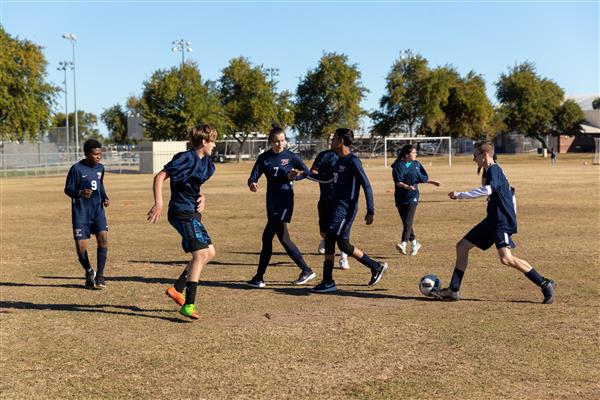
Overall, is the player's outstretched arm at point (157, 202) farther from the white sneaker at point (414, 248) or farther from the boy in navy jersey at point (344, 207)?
the white sneaker at point (414, 248)

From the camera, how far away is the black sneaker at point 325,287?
348 inches

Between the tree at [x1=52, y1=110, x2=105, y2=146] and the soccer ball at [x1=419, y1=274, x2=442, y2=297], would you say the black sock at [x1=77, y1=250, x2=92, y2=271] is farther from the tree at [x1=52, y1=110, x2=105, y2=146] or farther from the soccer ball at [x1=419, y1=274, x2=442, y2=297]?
the tree at [x1=52, y1=110, x2=105, y2=146]

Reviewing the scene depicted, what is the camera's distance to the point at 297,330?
22.9 ft

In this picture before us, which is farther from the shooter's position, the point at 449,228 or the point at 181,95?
the point at 181,95

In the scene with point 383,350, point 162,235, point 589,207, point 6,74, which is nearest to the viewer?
point 383,350

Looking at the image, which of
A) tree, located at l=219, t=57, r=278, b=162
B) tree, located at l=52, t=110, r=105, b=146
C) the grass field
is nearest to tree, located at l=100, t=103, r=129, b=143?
tree, located at l=52, t=110, r=105, b=146

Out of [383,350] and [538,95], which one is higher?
[538,95]

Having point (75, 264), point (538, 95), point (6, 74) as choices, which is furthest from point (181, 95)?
point (75, 264)

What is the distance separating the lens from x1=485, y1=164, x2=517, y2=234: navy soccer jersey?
26.0 feet

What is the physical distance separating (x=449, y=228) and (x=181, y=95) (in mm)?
63089

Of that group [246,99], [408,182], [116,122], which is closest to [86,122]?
[116,122]

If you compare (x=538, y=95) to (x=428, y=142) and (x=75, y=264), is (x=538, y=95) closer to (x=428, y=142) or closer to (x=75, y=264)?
(x=428, y=142)

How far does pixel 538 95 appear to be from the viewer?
94.8 metres

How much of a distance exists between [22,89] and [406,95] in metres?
54.6
